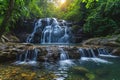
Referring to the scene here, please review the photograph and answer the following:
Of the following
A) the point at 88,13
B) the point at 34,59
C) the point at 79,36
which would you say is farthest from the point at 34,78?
the point at 88,13

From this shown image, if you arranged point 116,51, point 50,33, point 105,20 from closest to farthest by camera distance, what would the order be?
1. point 116,51
2. point 105,20
3. point 50,33

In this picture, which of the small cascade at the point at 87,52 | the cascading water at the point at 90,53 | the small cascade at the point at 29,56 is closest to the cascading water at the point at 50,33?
the cascading water at the point at 90,53

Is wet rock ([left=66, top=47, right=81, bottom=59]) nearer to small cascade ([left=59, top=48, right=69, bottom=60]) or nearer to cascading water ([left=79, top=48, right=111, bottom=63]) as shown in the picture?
small cascade ([left=59, top=48, right=69, bottom=60])

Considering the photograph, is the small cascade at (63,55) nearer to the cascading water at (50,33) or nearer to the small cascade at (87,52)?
the small cascade at (87,52)

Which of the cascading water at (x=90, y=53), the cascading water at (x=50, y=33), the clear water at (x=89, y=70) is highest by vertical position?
the cascading water at (x=50, y=33)

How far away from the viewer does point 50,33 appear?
21.6 m

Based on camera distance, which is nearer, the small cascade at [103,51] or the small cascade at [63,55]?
the small cascade at [63,55]

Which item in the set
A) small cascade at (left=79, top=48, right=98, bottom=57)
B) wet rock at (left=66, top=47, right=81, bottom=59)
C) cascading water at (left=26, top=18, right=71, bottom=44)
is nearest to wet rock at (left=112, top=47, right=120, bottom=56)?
small cascade at (left=79, top=48, right=98, bottom=57)

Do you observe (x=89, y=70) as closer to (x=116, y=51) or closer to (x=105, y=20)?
(x=116, y=51)

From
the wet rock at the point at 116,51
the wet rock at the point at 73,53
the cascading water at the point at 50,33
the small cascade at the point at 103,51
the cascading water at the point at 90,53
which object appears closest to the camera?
the wet rock at the point at 73,53

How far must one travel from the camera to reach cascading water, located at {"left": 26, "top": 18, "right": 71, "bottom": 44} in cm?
2116

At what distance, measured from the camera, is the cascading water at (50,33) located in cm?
2116

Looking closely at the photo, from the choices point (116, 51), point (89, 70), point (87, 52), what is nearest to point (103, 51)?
point (116, 51)

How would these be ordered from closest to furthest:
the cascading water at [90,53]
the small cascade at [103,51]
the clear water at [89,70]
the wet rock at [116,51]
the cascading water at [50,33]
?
the clear water at [89,70], the cascading water at [90,53], the wet rock at [116,51], the small cascade at [103,51], the cascading water at [50,33]
